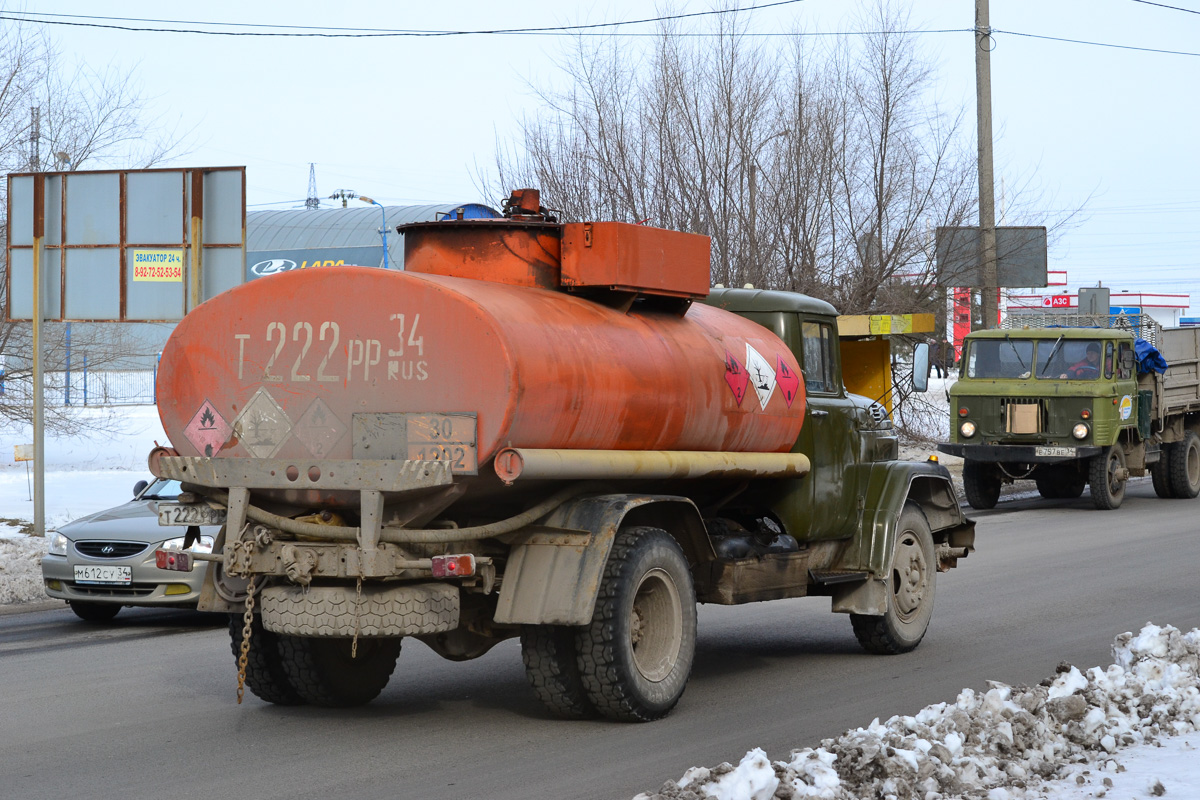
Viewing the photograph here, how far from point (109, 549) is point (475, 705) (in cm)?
438

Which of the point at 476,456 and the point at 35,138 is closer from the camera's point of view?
the point at 476,456

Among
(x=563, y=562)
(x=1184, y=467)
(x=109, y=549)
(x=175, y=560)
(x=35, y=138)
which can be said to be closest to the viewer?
(x=563, y=562)

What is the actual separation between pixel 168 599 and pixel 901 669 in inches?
212

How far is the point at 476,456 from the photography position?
6.05 m

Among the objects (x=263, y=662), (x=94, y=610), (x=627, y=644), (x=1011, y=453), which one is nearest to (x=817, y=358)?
(x=627, y=644)

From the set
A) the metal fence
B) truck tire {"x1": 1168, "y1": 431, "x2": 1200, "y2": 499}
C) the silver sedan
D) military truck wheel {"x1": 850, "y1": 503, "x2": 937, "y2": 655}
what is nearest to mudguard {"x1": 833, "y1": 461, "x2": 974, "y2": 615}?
military truck wheel {"x1": 850, "y1": 503, "x2": 937, "y2": 655}

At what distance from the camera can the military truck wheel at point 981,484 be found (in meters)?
20.6

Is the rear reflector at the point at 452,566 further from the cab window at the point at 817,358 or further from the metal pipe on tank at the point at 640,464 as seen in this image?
the cab window at the point at 817,358

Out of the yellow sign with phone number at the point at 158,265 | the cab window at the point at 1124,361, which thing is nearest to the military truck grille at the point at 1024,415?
the cab window at the point at 1124,361

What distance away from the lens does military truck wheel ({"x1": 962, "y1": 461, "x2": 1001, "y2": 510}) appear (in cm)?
2058

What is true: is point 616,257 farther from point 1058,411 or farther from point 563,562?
point 1058,411

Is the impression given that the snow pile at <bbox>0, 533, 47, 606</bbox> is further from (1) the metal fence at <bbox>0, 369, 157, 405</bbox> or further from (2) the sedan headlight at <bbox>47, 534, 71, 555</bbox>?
(1) the metal fence at <bbox>0, 369, 157, 405</bbox>

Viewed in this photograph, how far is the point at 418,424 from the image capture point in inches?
244

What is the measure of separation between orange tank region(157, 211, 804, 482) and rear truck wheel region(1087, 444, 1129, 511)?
1398 centimetres
